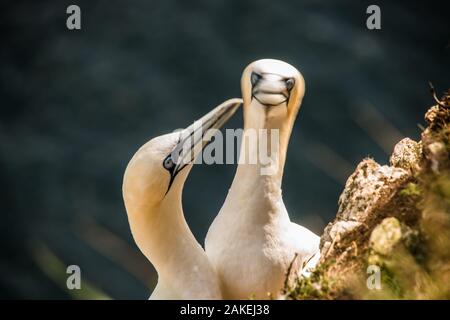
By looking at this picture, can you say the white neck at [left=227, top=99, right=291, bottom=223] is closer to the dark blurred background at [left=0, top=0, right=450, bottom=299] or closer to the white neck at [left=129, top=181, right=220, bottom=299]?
the white neck at [left=129, top=181, right=220, bottom=299]

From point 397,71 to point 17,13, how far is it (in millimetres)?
7001

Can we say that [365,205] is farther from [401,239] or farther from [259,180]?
[401,239]

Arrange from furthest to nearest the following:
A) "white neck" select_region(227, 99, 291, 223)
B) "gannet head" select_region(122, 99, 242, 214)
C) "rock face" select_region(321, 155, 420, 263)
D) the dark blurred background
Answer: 1. the dark blurred background
2. "white neck" select_region(227, 99, 291, 223)
3. "rock face" select_region(321, 155, 420, 263)
4. "gannet head" select_region(122, 99, 242, 214)

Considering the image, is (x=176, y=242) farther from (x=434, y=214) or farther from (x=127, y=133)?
(x=127, y=133)

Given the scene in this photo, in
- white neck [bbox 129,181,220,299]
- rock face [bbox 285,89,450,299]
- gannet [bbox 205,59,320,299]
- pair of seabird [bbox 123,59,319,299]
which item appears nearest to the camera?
rock face [bbox 285,89,450,299]

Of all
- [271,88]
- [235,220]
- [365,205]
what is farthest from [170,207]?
[365,205]

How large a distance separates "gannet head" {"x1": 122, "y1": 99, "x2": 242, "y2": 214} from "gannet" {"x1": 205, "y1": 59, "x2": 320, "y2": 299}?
438 millimetres

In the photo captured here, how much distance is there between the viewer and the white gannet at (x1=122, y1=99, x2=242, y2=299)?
577cm

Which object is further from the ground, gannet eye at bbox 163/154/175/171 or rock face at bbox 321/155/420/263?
gannet eye at bbox 163/154/175/171

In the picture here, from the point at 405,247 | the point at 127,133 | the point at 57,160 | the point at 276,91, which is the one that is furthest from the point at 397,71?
the point at 405,247

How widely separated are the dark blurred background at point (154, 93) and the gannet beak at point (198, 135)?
778 centimetres

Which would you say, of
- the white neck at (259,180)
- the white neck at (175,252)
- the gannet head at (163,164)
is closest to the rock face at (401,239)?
the white neck at (259,180)

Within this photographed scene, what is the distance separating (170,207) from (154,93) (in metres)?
9.73

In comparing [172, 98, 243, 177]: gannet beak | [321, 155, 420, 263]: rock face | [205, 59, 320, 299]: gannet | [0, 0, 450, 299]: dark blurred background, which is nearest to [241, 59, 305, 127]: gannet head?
[205, 59, 320, 299]: gannet
